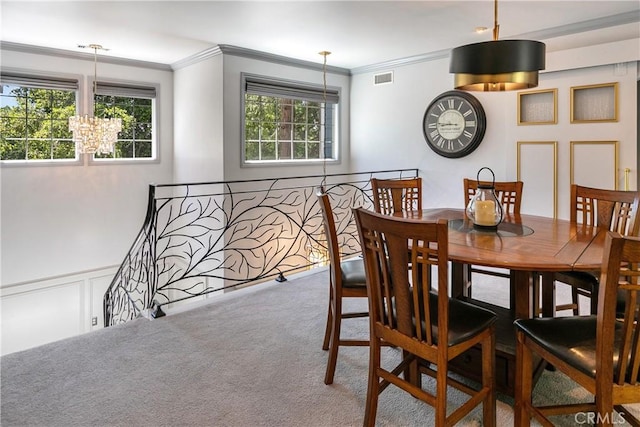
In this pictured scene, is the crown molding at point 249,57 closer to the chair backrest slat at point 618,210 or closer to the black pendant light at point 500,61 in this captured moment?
the black pendant light at point 500,61

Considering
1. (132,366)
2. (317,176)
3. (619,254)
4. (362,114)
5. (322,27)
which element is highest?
(322,27)

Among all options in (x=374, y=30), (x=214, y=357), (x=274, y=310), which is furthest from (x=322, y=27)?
(x=214, y=357)

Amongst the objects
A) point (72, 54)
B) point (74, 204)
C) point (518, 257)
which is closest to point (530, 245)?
point (518, 257)

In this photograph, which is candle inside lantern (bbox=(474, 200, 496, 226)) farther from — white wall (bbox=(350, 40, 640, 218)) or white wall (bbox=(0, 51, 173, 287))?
white wall (bbox=(0, 51, 173, 287))

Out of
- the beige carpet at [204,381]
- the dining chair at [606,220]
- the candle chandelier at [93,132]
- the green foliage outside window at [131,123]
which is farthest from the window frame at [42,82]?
the dining chair at [606,220]

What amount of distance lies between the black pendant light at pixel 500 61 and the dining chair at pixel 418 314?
3.33ft

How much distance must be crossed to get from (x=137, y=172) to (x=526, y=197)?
181 inches

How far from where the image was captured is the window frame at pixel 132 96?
16.5ft

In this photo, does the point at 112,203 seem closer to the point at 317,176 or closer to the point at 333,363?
the point at 317,176

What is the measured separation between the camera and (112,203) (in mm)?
5223

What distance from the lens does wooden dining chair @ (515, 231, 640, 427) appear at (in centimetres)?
120

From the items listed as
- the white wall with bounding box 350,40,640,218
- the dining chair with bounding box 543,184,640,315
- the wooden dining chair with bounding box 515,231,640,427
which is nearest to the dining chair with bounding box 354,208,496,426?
the wooden dining chair with bounding box 515,231,640,427

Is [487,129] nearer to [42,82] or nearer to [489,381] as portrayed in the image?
[489,381]

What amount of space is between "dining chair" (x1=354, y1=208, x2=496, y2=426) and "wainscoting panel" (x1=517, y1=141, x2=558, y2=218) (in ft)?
9.51
